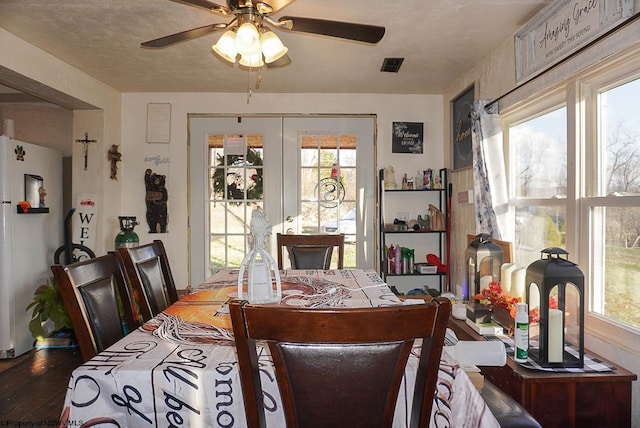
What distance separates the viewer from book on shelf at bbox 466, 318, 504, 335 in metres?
2.12

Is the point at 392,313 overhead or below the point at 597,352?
overhead

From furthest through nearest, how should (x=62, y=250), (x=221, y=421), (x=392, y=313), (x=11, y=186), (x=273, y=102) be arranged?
1. (x=273, y=102)
2. (x=62, y=250)
3. (x=11, y=186)
4. (x=221, y=421)
5. (x=392, y=313)

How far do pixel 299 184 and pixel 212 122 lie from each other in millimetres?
1053

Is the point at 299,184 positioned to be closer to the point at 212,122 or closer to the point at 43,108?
the point at 212,122

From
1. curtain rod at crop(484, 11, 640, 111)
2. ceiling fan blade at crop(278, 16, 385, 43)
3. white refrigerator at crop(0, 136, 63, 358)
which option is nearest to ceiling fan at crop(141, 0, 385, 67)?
ceiling fan blade at crop(278, 16, 385, 43)

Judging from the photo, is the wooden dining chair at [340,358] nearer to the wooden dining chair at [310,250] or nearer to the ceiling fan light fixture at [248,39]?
the ceiling fan light fixture at [248,39]

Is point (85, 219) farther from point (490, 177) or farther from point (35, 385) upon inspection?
point (490, 177)

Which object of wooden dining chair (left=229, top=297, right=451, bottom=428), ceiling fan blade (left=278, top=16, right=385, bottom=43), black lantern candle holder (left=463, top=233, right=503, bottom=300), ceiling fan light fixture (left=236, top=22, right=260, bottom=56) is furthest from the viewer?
black lantern candle holder (left=463, top=233, right=503, bottom=300)

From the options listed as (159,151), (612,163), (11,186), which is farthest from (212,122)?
(612,163)

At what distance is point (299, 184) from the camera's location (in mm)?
4070

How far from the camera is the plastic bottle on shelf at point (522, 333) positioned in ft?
5.87

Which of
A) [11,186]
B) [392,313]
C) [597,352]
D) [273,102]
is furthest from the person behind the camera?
[273,102]

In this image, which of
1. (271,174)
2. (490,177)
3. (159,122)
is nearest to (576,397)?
(490,177)

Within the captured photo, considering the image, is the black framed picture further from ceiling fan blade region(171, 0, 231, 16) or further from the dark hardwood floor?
the dark hardwood floor
